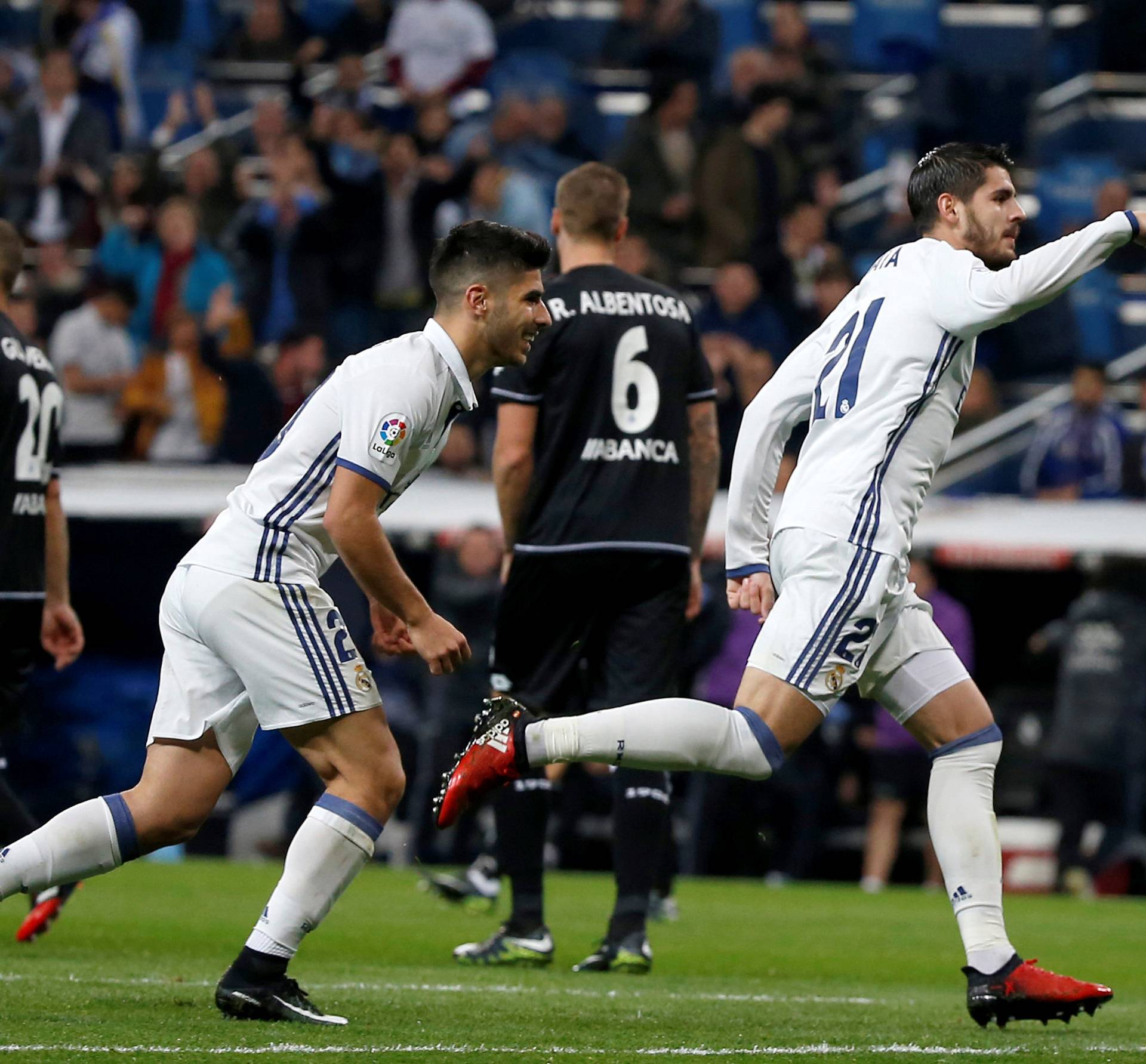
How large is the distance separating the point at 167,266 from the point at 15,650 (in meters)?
9.50

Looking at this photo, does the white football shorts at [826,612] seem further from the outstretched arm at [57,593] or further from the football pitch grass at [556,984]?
the outstretched arm at [57,593]

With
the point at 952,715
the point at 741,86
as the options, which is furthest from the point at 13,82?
the point at 952,715

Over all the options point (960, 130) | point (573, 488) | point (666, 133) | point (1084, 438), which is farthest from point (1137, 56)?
point (573, 488)

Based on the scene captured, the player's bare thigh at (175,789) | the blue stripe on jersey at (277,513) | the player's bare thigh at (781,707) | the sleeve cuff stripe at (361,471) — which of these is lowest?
the player's bare thigh at (175,789)

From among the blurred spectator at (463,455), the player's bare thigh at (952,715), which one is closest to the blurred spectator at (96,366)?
the blurred spectator at (463,455)

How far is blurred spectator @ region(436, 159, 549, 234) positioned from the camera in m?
16.5

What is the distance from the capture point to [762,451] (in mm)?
5973

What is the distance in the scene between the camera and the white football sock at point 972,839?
5.73 metres

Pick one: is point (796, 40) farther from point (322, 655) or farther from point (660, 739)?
point (322, 655)

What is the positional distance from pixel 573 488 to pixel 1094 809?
7.08 meters

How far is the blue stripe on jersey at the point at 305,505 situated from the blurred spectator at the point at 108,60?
14.4m

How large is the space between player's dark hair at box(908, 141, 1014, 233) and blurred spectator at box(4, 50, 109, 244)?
1298 centimetres

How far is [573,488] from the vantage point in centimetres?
746

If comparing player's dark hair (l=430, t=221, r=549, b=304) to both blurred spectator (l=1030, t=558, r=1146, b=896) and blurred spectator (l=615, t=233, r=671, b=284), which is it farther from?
blurred spectator (l=1030, t=558, r=1146, b=896)
